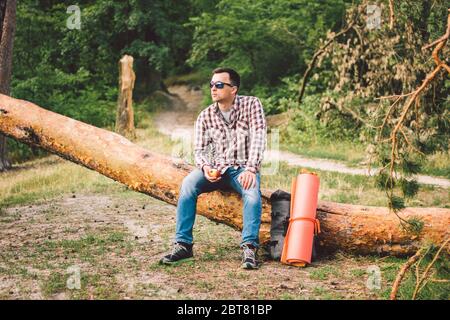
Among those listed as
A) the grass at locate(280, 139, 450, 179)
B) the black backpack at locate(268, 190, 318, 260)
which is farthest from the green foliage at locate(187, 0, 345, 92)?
the black backpack at locate(268, 190, 318, 260)

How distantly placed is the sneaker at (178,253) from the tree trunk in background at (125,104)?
1059cm

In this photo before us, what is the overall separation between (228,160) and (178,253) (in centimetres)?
89

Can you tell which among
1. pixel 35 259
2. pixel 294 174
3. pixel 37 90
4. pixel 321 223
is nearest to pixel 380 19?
pixel 294 174

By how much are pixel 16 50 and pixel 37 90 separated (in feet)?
8.14

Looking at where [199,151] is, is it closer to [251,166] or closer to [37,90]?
[251,166]

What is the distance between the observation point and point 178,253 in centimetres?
497

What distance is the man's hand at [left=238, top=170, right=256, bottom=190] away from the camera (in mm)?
4926

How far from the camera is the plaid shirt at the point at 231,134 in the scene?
16.8ft

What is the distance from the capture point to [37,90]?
14477mm

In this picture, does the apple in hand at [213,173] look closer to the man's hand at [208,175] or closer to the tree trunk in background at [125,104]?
the man's hand at [208,175]

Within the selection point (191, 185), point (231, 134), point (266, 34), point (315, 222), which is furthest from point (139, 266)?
point (266, 34)

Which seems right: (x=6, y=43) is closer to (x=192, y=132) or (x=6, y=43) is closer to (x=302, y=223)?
(x=192, y=132)

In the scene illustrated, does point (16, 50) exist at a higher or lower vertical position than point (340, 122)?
higher

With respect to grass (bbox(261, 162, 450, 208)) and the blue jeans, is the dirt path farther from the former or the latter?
Answer: the blue jeans
